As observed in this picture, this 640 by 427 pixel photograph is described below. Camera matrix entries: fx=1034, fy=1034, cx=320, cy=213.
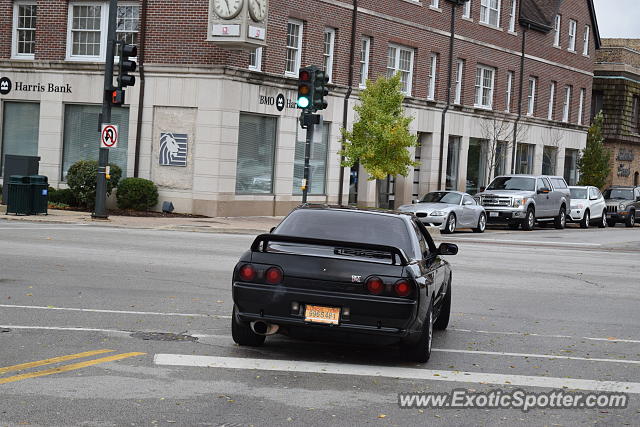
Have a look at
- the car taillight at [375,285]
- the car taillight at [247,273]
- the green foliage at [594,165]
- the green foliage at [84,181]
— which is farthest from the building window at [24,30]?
the green foliage at [594,165]

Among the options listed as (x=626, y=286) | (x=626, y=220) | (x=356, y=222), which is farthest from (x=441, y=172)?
(x=356, y=222)

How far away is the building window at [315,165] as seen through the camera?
119 ft

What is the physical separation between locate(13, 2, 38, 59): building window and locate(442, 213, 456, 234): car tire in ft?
50.2

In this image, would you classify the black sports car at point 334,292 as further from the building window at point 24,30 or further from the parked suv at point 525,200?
the parked suv at point 525,200

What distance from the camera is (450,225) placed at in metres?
32.2

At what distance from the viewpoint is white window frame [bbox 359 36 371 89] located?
39062 mm

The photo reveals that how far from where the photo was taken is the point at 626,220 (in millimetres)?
A: 46094

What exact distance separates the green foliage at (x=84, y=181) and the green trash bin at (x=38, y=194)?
3.57m

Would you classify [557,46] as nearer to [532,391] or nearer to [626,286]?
[626,286]

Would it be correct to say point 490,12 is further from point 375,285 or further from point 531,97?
point 375,285

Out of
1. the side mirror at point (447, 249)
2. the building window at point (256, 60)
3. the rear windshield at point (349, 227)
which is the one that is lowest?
the side mirror at point (447, 249)

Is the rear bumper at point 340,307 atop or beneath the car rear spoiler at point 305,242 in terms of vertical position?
beneath

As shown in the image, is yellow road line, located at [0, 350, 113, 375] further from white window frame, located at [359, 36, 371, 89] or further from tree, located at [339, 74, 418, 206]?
white window frame, located at [359, 36, 371, 89]

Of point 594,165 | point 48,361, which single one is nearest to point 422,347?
point 48,361
